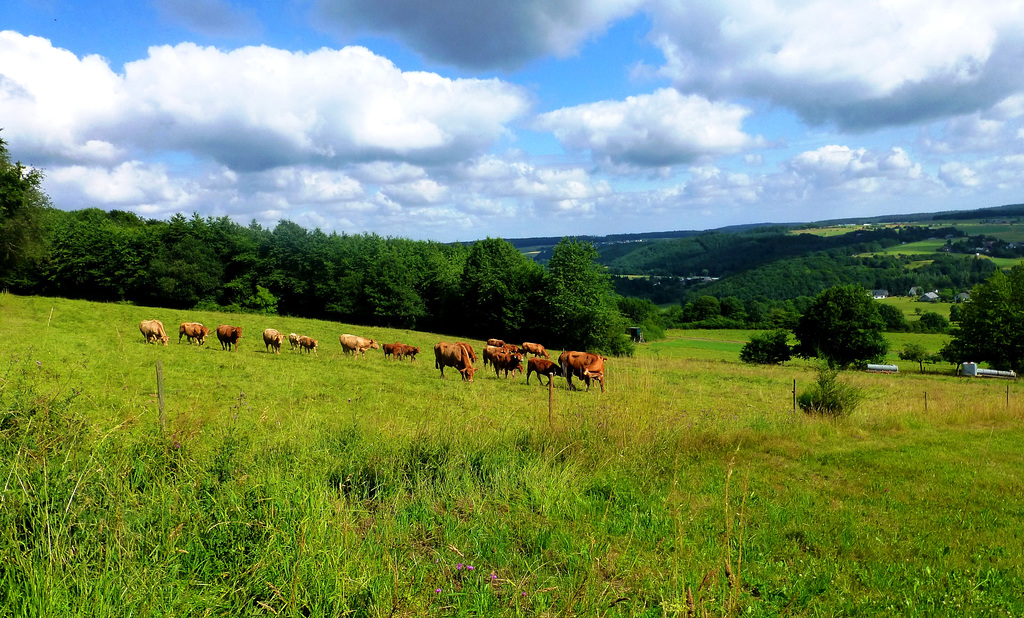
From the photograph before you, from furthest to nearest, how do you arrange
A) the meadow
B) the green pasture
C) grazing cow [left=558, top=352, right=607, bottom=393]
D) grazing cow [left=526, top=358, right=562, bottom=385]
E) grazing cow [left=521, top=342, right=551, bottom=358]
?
1. the green pasture
2. grazing cow [left=521, top=342, right=551, bottom=358]
3. grazing cow [left=526, top=358, right=562, bottom=385]
4. grazing cow [left=558, top=352, right=607, bottom=393]
5. the meadow

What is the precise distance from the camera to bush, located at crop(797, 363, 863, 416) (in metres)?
12.2

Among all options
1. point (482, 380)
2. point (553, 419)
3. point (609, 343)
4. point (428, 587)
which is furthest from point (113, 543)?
point (609, 343)

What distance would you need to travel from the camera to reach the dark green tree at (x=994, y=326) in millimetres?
48438

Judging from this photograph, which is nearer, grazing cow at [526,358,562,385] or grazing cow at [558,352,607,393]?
grazing cow at [558,352,607,393]

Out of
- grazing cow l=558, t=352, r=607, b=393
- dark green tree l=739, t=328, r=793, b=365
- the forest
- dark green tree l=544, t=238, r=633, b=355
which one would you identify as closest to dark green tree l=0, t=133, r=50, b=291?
the forest

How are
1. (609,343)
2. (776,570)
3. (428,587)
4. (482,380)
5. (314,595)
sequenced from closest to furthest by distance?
(314,595) < (428,587) < (776,570) < (482,380) < (609,343)

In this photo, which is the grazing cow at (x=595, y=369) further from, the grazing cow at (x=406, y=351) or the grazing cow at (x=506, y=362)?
the grazing cow at (x=406, y=351)

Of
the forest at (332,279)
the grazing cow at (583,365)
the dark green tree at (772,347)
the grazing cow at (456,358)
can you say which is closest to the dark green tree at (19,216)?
the forest at (332,279)

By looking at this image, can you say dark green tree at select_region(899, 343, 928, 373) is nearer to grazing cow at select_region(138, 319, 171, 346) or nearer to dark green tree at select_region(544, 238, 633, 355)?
dark green tree at select_region(544, 238, 633, 355)

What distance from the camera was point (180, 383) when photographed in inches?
585

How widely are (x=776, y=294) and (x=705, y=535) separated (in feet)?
513

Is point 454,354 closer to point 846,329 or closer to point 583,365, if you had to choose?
point 583,365

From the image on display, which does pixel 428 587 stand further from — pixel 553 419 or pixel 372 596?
pixel 553 419

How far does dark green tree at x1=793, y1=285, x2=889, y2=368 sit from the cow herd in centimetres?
4244
